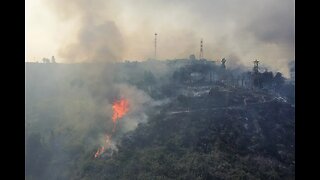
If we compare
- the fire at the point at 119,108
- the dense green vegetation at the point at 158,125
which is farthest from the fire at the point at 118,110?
the dense green vegetation at the point at 158,125

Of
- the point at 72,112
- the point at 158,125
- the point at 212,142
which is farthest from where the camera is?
the point at 72,112

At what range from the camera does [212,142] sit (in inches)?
2621

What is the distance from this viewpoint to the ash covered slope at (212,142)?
5750 cm

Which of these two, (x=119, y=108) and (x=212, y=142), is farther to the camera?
(x=119, y=108)

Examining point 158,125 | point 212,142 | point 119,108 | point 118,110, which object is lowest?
point 212,142

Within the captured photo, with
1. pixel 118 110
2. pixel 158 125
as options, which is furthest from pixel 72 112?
pixel 158 125

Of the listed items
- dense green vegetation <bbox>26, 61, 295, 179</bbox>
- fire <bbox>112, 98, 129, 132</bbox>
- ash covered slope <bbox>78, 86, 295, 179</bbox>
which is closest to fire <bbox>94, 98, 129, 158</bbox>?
fire <bbox>112, 98, 129, 132</bbox>

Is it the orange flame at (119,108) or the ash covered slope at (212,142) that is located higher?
the orange flame at (119,108)

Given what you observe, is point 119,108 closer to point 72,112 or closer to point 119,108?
point 119,108

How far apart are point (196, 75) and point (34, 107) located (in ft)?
142

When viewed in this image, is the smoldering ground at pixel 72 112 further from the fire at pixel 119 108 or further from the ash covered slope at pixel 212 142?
the ash covered slope at pixel 212 142
